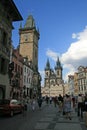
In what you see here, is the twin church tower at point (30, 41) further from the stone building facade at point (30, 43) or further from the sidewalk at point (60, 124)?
the sidewalk at point (60, 124)

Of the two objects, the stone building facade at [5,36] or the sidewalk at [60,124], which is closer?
the sidewalk at [60,124]

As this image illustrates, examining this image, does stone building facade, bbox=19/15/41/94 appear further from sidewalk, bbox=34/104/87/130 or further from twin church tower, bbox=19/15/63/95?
sidewalk, bbox=34/104/87/130

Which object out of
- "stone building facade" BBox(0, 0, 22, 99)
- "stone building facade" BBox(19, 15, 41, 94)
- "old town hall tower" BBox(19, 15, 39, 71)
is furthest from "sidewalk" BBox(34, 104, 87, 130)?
"old town hall tower" BBox(19, 15, 39, 71)

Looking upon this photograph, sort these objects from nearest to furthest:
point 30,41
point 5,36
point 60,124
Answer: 1. point 60,124
2. point 5,36
3. point 30,41

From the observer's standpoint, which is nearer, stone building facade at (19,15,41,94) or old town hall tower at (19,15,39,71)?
stone building facade at (19,15,41,94)

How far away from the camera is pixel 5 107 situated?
63.8ft

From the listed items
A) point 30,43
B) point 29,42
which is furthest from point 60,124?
point 29,42

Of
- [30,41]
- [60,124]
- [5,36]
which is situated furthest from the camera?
[30,41]

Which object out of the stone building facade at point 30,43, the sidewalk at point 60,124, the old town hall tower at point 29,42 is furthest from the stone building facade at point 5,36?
the old town hall tower at point 29,42

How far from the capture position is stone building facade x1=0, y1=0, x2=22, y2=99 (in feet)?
83.5

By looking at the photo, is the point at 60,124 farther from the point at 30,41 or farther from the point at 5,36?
the point at 30,41

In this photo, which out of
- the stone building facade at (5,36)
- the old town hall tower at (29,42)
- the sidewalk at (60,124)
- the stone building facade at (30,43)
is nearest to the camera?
the sidewalk at (60,124)

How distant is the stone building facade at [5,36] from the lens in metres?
25.5

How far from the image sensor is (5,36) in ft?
88.7
